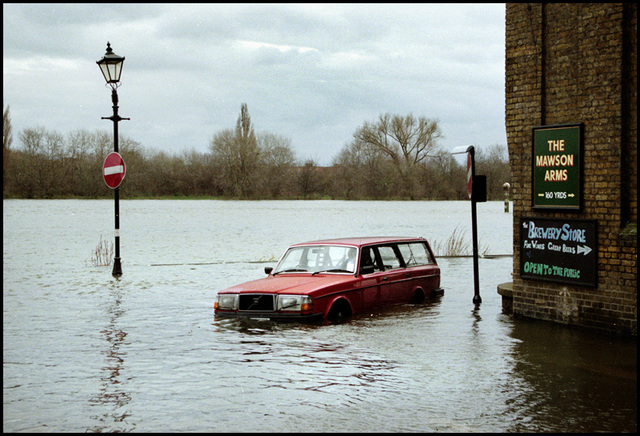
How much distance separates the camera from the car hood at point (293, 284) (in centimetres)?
1112

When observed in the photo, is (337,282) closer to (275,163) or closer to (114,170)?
(114,170)

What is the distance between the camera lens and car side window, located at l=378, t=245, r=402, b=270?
42.4ft

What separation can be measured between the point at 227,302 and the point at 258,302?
0.63 m

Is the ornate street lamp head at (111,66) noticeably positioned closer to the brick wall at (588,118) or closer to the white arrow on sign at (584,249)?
the brick wall at (588,118)

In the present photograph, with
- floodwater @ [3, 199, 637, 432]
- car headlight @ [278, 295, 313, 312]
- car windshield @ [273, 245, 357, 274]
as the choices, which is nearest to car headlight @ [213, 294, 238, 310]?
floodwater @ [3, 199, 637, 432]

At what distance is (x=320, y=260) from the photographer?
40.7 feet

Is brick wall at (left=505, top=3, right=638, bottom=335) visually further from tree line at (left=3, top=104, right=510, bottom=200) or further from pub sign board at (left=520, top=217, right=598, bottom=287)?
tree line at (left=3, top=104, right=510, bottom=200)

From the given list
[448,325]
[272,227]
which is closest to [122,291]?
[448,325]

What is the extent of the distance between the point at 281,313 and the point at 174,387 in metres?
3.65

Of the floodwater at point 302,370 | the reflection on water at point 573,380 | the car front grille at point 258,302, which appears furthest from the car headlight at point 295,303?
the reflection on water at point 573,380

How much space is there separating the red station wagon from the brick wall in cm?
231

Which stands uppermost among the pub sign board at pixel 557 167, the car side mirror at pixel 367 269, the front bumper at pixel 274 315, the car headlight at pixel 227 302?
the pub sign board at pixel 557 167

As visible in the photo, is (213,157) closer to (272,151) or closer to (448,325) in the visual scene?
(272,151)

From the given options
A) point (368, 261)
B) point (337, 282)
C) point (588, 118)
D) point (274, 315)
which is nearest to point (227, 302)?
point (274, 315)
